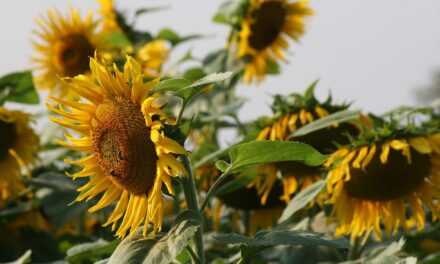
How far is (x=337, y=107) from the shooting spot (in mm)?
2777

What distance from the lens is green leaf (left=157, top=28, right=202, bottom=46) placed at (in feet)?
13.9

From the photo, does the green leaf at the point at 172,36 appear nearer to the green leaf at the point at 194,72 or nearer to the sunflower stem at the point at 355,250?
the green leaf at the point at 194,72

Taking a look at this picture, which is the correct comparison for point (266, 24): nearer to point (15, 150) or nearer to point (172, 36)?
point (172, 36)

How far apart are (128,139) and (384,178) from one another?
100 cm

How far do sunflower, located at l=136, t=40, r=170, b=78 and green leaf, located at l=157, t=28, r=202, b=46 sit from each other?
0.04m

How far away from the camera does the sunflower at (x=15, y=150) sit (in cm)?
350

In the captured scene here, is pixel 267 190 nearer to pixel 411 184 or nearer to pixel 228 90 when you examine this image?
pixel 411 184

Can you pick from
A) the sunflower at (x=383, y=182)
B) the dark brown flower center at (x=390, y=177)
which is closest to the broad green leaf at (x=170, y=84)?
the sunflower at (x=383, y=182)

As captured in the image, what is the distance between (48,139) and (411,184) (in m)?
1.71

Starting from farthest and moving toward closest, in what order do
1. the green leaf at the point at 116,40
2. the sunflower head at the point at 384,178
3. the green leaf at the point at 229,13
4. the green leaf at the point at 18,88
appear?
the green leaf at the point at 116,40 < the green leaf at the point at 229,13 < the green leaf at the point at 18,88 < the sunflower head at the point at 384,178

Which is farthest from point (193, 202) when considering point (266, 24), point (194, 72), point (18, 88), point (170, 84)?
point (266, 24)

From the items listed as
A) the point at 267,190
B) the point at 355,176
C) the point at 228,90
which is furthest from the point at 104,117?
the point at 228,90

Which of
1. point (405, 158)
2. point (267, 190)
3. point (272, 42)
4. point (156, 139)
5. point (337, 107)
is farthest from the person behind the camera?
point (272, 42)

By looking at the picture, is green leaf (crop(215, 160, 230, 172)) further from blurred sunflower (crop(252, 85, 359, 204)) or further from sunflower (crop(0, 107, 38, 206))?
sunflower (crop(0, 107, 38, 206))
